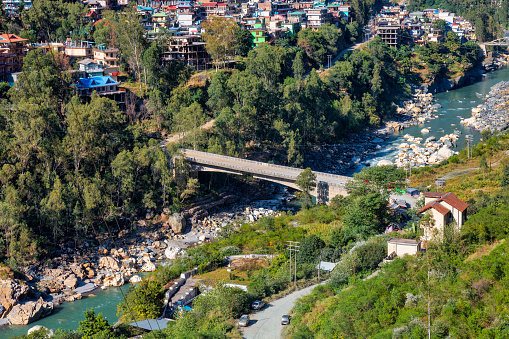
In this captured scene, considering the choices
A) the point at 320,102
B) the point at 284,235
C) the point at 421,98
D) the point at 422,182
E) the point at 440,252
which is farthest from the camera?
the point at 421,98

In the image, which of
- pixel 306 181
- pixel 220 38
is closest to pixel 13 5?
pixel 220 38

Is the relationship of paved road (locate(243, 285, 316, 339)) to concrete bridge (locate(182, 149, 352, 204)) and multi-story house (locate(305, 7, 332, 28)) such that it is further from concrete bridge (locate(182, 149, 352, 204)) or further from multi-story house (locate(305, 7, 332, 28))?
multi-story house (locate(305, 7, 332, 28))

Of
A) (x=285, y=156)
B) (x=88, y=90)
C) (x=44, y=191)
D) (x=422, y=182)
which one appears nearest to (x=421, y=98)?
(x=285, y=156)

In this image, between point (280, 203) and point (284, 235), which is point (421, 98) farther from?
point (284, 235)

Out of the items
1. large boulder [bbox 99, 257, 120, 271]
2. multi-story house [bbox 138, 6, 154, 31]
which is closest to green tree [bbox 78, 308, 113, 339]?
large boulder [bbox 99, 257, 120, 271]

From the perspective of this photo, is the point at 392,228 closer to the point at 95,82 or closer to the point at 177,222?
the point at 177,222

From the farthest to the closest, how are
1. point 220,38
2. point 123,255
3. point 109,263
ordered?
1. point 220,38
2. point 123,255
3. point 109,263
